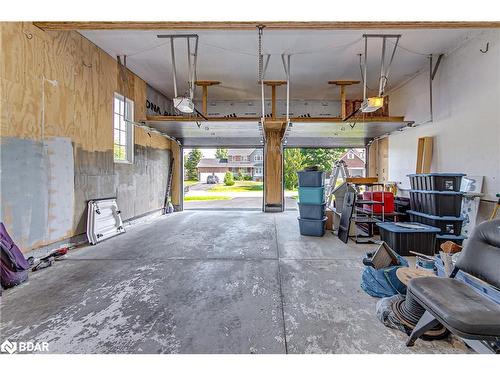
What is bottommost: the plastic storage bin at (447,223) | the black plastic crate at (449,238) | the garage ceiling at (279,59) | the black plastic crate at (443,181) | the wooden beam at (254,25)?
the black plastic crate at (449,238)

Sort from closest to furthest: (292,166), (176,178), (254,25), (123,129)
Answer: (254,25) < (123,129) < (176,178) < (292,166)

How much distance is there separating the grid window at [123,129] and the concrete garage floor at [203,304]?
8.12ft

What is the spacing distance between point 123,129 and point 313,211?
5.00 meters

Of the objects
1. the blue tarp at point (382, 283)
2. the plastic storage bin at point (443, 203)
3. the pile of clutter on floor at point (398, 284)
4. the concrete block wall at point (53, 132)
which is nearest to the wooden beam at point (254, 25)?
the concrete block wall at point (53, 132)

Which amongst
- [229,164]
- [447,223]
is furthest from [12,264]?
[229,164]

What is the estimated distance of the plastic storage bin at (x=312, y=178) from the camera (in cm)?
480

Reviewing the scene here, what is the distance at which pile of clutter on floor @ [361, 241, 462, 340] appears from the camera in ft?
6.08

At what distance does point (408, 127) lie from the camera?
5891 millimetres

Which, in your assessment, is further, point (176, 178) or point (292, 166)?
point (292, 166)

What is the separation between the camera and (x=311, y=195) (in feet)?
16.0

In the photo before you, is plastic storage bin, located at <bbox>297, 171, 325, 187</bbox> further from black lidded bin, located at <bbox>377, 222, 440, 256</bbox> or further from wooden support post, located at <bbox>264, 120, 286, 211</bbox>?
wooden support post, located at <bbox>264, 120, 286, 211</bbox>

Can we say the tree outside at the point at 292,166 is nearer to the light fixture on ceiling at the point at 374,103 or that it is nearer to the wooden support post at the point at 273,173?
the wooden support post at the point at 273,173

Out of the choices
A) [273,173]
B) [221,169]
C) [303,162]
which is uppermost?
[221,169]

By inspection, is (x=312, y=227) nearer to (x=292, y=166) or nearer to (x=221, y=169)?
(x=292, y=166)
